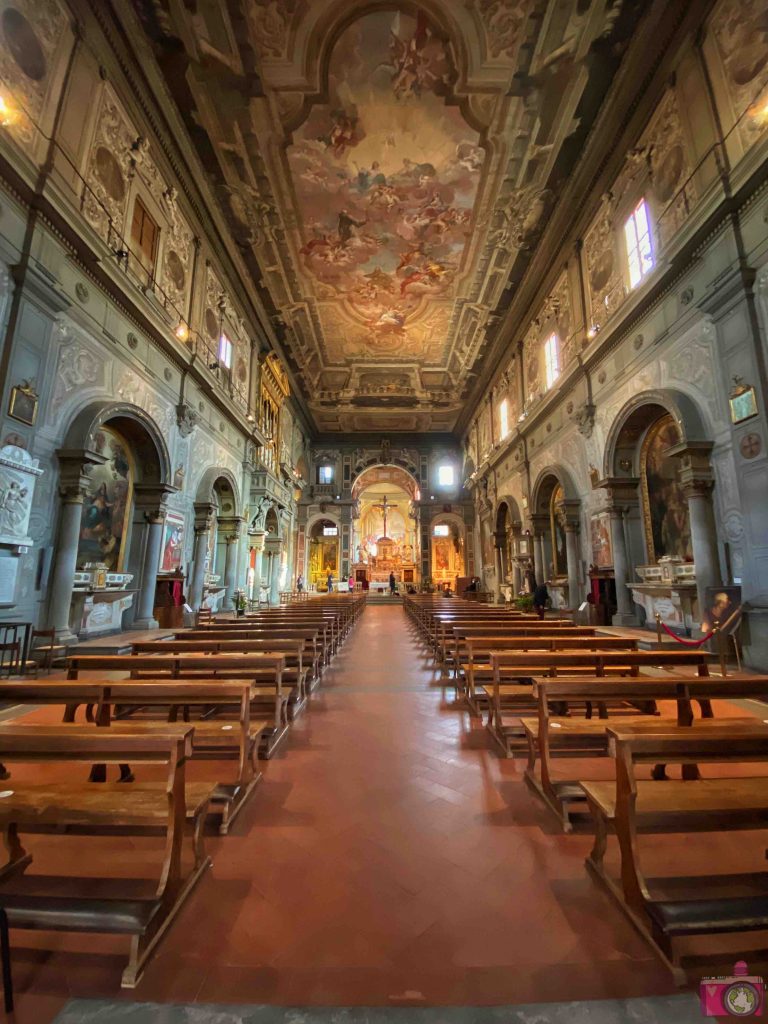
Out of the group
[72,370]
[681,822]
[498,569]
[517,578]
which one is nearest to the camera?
[681,822]

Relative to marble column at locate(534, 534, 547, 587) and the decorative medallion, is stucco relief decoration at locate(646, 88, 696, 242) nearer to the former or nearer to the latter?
the decorative medallion

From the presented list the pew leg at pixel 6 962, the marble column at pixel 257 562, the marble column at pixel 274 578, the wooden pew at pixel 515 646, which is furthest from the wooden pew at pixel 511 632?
the marble column at pixel 274 578

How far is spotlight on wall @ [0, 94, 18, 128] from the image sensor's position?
5.55 metres

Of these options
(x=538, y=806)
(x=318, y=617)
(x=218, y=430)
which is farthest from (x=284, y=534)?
(x=538, y=806)

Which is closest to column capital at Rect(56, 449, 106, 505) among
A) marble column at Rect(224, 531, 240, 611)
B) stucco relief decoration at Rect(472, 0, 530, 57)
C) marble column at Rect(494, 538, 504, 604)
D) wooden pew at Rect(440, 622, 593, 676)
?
wooden pew at Rect(440, 622, 593, 676)

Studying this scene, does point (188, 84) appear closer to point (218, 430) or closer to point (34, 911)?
point (218, 430)

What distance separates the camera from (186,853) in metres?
2.22

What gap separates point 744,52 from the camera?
6.29 meters

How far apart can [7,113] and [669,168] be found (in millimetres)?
9999

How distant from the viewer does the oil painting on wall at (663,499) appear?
836 centimetres

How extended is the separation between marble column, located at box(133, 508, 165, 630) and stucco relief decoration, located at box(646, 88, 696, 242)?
429 inches

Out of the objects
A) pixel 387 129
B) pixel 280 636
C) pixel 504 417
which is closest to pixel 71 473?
pixel 280 636

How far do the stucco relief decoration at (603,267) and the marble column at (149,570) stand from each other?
10.5m

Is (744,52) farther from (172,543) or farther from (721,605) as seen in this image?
(172,543)
